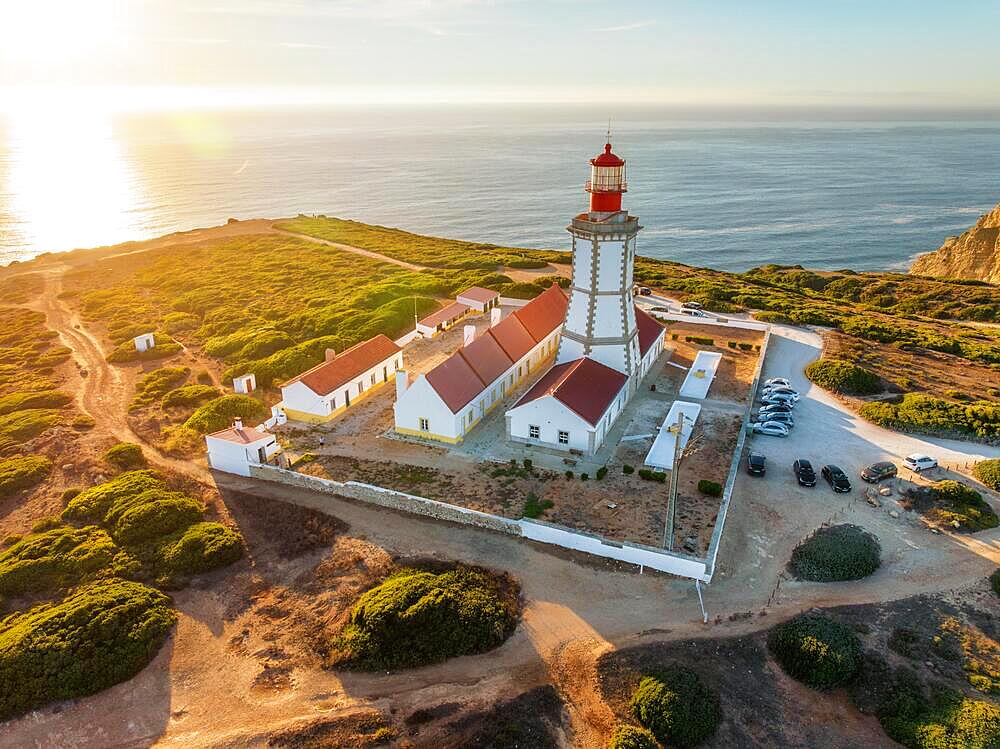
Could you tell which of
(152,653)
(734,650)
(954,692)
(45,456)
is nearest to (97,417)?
(45,456)

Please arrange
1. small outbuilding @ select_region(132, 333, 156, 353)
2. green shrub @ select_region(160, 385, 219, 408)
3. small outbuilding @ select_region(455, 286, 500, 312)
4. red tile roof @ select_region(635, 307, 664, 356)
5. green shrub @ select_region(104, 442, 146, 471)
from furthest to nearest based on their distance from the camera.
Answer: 1. small outbuilding @ select_region(455, 286, 500, 312)
2. small outbuilding @ select_region(132, 333, 156, 353)
3. red tile roof @ select_region(635, 307, 664, 356)
4. green shrub @ select_region(160, 385, 219, 408)
5. green shrub @ select_region(104, 442, 146, 471)

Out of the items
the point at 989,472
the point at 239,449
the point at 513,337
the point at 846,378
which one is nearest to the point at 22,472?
the point at 239,449

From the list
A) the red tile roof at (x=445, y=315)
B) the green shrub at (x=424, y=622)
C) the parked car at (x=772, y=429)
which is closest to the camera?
the green shrub at (x=424, y=622)

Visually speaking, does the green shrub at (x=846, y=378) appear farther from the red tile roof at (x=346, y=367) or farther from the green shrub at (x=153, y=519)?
the green shrub at (x=153, y=519)

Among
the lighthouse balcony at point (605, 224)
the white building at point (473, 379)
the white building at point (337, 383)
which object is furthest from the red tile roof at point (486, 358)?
the lighthouse balcony at point (605, 224)

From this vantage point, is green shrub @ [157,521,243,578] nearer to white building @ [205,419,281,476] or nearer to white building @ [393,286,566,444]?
white building @ [205,419,281,476]

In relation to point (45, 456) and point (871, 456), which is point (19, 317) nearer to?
point (45, 456)

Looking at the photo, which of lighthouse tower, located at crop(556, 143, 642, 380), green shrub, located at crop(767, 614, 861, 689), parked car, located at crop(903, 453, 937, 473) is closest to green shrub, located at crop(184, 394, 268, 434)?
lighthouse tower, located at crop(556, 143, 642, 380)
